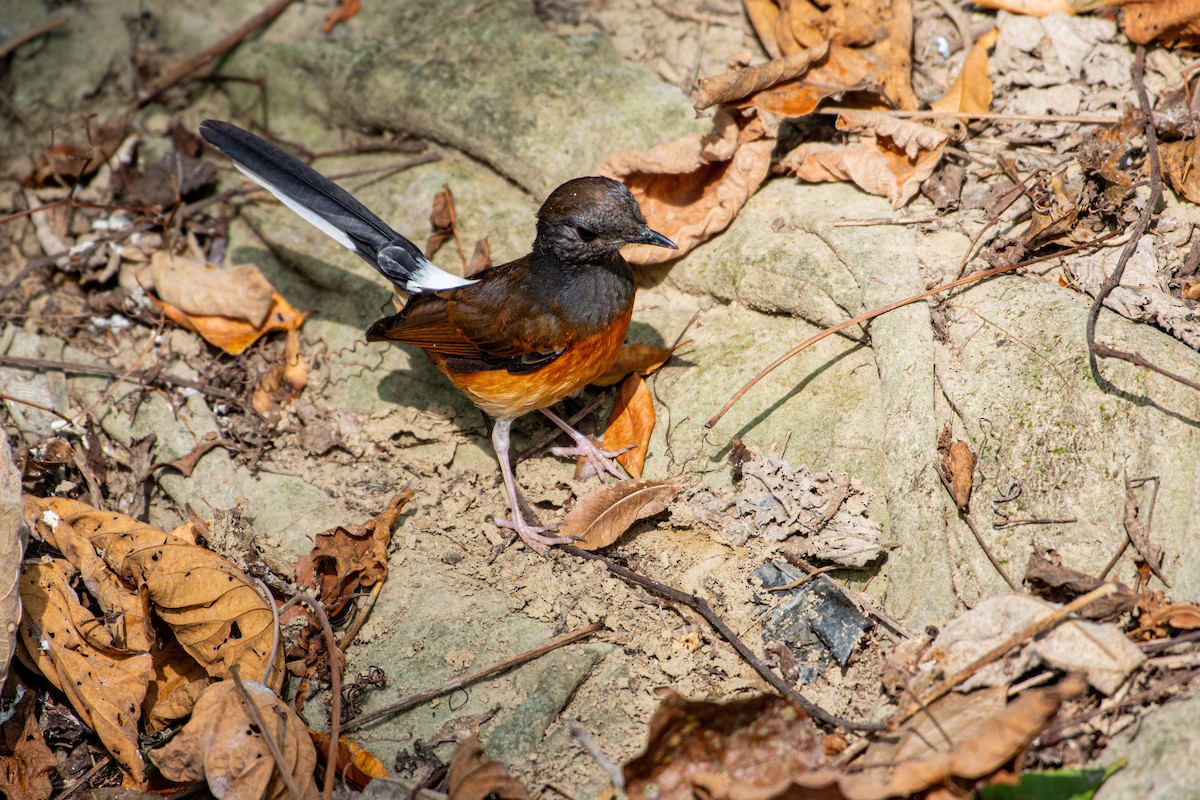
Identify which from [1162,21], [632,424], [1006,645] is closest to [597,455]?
[632,424]

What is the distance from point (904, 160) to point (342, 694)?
4306 millimetres

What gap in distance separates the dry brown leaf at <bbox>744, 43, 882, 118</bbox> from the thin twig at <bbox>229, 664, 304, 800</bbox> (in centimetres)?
427

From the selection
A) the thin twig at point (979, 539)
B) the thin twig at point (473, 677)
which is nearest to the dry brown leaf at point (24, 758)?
the thin twig at point (473, 677)

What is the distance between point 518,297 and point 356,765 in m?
2.63

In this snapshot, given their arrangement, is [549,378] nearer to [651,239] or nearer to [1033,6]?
[651,239]

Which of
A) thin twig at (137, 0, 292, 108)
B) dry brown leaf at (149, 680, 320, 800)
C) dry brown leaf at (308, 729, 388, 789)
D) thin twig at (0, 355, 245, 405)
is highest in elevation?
thin twig at (137, 0, 292, 108)

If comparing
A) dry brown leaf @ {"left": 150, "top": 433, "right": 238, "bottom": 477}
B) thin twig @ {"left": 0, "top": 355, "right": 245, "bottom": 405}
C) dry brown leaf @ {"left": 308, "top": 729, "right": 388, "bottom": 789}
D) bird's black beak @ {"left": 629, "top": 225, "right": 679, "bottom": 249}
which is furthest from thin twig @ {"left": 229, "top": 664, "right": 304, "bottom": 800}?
bird's black beak @ {"left": 629, "top": 225, "right": 679, "bottom": 249}

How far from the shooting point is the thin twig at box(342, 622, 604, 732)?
166 inches

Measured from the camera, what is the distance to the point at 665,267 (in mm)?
5855

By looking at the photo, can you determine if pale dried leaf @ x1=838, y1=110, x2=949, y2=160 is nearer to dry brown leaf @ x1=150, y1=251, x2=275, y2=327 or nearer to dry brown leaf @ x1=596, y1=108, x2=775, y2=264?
dry brown leaf @ x1=596, y1=108, x2=775, y2=264

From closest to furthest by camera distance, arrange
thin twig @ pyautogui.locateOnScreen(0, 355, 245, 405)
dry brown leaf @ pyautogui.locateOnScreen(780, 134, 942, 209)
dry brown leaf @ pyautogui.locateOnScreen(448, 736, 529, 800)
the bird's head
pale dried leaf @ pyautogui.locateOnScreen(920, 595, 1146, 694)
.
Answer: pale dried leaf @ pyautogui.locateOnScreen(920, 595, 1146, 694), dry brown leaf @ pyautogui.locateOnScreen(448, 736, 529, 800), the bird's head, dry brown leaf @ pyautogui.locateOnScreen(780, 134, 942, 209), thin twig @ pyautogui.locateOnScreen(0, 355, 245, 405)

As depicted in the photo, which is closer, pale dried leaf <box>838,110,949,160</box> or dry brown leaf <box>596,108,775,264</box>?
pale dried leaf <box>838,110,949,160</box>

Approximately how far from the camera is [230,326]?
6.12 meters

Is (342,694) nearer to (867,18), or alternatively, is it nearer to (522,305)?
(522,305)
